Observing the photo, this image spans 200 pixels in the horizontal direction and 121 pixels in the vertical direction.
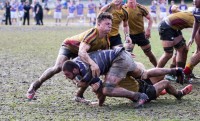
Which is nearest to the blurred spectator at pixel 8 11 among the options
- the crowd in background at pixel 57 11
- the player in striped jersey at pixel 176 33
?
the crowd in background at pixel 57 11

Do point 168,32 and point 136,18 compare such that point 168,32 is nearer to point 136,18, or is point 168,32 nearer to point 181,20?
point 181,20

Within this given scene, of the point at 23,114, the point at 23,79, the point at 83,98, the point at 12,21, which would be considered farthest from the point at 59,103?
the point at 12,21

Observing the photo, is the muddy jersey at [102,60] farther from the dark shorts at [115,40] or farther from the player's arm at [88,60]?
the dark shorts at [115,40]

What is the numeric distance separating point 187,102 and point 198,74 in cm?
402

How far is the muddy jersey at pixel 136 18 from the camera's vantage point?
13.1 m

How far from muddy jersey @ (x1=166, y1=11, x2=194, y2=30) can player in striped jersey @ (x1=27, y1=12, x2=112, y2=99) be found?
9.54 feet

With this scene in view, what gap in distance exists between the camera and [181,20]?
Result: 37.8 feet

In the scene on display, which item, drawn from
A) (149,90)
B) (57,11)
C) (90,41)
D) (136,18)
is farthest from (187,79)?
(57,11)

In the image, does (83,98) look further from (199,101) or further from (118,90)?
(199,101)

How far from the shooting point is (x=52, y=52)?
750 inches

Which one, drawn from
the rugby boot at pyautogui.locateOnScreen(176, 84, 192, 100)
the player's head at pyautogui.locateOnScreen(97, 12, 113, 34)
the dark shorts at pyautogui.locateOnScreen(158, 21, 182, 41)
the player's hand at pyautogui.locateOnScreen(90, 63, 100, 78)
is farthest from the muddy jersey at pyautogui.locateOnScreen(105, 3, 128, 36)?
the player's hand at pyautogui.locateOnScreen(90, 63, 100, 78)

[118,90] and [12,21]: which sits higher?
[118,90]

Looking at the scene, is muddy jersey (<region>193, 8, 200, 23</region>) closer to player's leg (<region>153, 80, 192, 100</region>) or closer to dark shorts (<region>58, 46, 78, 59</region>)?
player's leg (<region>153, 80, 192, 100</region>)

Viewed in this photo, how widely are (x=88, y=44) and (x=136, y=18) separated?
4.53 meters
